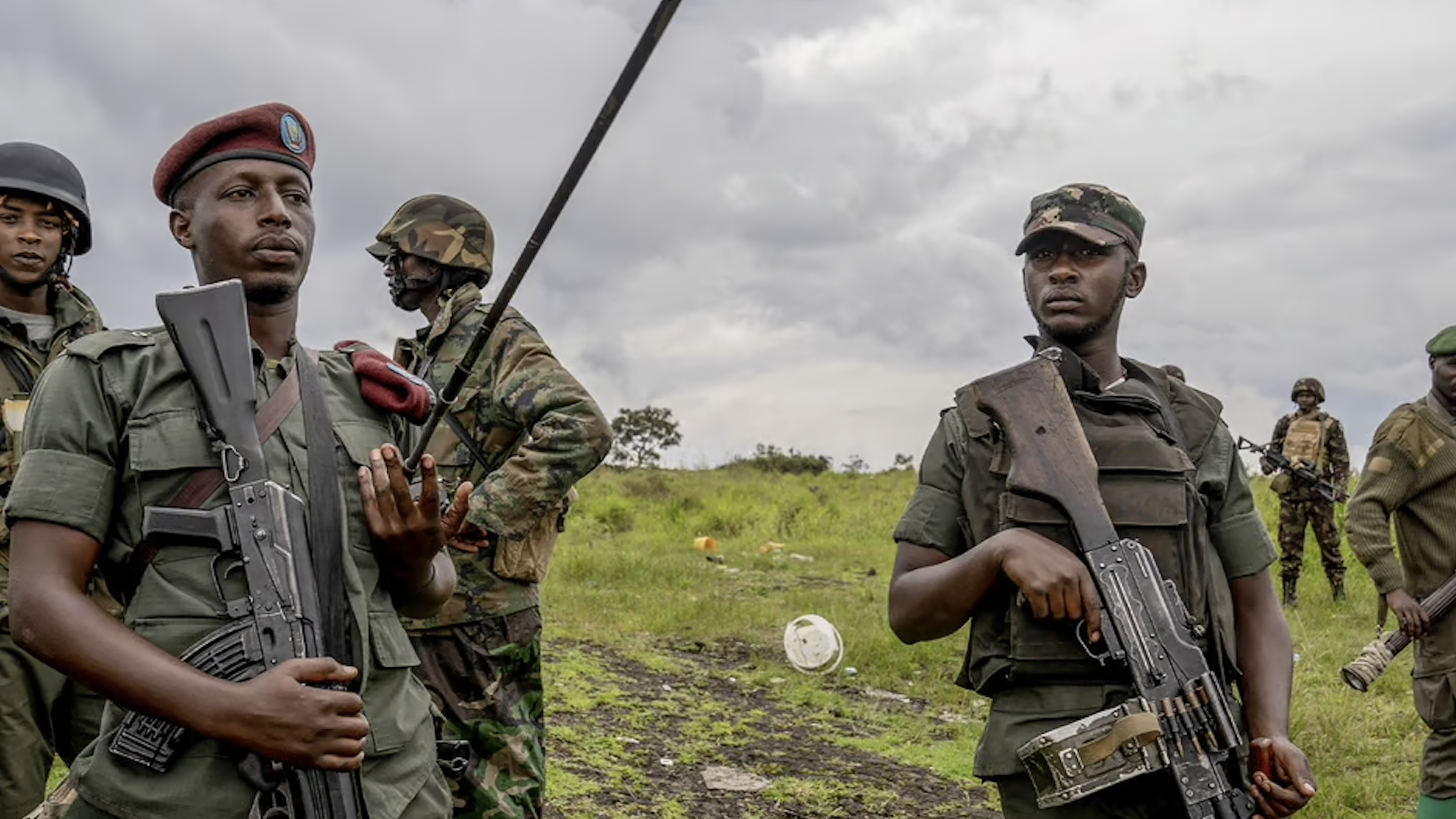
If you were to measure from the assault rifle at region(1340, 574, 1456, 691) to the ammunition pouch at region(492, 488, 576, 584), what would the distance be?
2.39 metres

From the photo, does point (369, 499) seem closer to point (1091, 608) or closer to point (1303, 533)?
point (1091, 608)

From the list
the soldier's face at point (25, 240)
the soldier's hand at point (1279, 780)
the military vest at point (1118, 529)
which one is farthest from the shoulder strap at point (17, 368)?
the soldier's hand at point (1279, 780)

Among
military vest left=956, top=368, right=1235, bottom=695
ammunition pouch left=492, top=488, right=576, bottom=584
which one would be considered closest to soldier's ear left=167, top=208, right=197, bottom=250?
military vest left=956, top=368, right=1235, bottom=695

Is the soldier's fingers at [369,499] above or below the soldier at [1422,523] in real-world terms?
below

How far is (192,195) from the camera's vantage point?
2.06 metres

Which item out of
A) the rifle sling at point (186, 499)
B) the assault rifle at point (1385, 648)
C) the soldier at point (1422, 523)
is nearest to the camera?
the rifle sling at point (186, 499)

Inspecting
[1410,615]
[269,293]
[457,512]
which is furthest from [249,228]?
[1410,615]

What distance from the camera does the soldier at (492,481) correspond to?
11.5 ft

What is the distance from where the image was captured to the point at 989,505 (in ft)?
7.95

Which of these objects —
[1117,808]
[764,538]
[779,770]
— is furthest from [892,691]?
[764,538]

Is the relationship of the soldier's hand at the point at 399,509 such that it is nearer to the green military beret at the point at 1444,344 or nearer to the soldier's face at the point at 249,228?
the soldier's face at the point at 249,228

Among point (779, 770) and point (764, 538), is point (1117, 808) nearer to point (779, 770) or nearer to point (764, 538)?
point (779, 770)

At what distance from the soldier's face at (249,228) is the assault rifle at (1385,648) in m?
3.17

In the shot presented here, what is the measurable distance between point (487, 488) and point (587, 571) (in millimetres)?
6836
